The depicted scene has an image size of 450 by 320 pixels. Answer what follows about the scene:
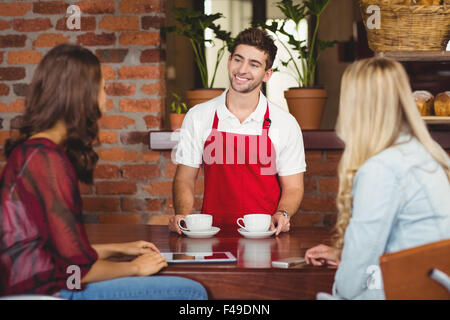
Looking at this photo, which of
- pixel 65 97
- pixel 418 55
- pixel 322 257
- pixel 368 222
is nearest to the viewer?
pixel 368 222

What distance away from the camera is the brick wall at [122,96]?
282 centimetres

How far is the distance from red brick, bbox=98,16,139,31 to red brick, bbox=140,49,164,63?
0.13 metres

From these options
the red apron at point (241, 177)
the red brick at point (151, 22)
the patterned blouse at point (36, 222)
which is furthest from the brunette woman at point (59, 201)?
the red brick at point (151, 22)

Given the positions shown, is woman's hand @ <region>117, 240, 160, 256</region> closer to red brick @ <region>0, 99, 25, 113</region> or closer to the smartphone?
the smartphone

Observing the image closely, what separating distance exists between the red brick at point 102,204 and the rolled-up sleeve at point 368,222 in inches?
73.3

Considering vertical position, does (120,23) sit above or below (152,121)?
above

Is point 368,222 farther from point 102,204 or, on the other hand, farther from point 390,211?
point 102,204

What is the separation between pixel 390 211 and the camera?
1.21 m

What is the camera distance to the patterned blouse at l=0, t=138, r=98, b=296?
4.05 ft

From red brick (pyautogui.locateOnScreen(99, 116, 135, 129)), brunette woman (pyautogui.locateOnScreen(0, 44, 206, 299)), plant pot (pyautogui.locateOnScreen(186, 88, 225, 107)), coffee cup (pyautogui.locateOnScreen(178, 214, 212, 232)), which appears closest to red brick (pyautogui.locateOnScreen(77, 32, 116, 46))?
red brick (pyautogui.locateOnScreen(99, 116, 135, 129))

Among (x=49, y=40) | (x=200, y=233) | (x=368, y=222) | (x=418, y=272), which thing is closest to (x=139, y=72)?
(x=49, y=40)

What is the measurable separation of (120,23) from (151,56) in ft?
0.74

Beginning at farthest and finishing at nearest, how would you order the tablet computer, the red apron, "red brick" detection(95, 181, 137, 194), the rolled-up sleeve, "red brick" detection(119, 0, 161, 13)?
"red brick" detection(95, 181, 137, 194), "red brick" detection(119, 0, 161, 13), the red apron, the tablet computer, the rolled-up sleeve
